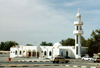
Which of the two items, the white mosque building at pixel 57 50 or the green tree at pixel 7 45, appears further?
the green tree at pixel 7 45

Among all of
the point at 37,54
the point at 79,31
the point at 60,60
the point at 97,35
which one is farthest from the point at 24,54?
the point at 60,60

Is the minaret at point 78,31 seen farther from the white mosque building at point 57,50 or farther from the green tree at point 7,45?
the green tree at point 7,45

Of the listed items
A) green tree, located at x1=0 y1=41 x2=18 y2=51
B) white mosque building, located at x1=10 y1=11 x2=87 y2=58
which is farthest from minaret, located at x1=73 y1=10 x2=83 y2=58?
green tree, located at x1=0 y1=41 x2=18 y2=51

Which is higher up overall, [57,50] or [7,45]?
[7,45]

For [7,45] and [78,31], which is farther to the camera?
[7,45]

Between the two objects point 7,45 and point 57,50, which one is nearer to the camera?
point 57,50

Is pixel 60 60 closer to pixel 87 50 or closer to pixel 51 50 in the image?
pixel 51 50

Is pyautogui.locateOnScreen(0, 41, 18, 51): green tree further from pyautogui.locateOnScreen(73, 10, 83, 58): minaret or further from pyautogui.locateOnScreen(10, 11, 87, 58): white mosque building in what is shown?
pyautogui.locateOnScreen(73, 10, 83, 58): minaret

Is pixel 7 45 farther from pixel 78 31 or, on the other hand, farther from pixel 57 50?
pixel 78 31

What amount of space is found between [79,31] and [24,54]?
21753 millimetres

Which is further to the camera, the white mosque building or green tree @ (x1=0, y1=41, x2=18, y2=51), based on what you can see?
green tree @ (x1=0, y1=41, x2=18, y2=51)

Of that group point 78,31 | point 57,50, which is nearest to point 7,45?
point 57,50

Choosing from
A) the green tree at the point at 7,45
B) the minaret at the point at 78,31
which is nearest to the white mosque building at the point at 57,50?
the minaret at the point at 78,31

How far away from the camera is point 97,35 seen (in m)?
62.6
